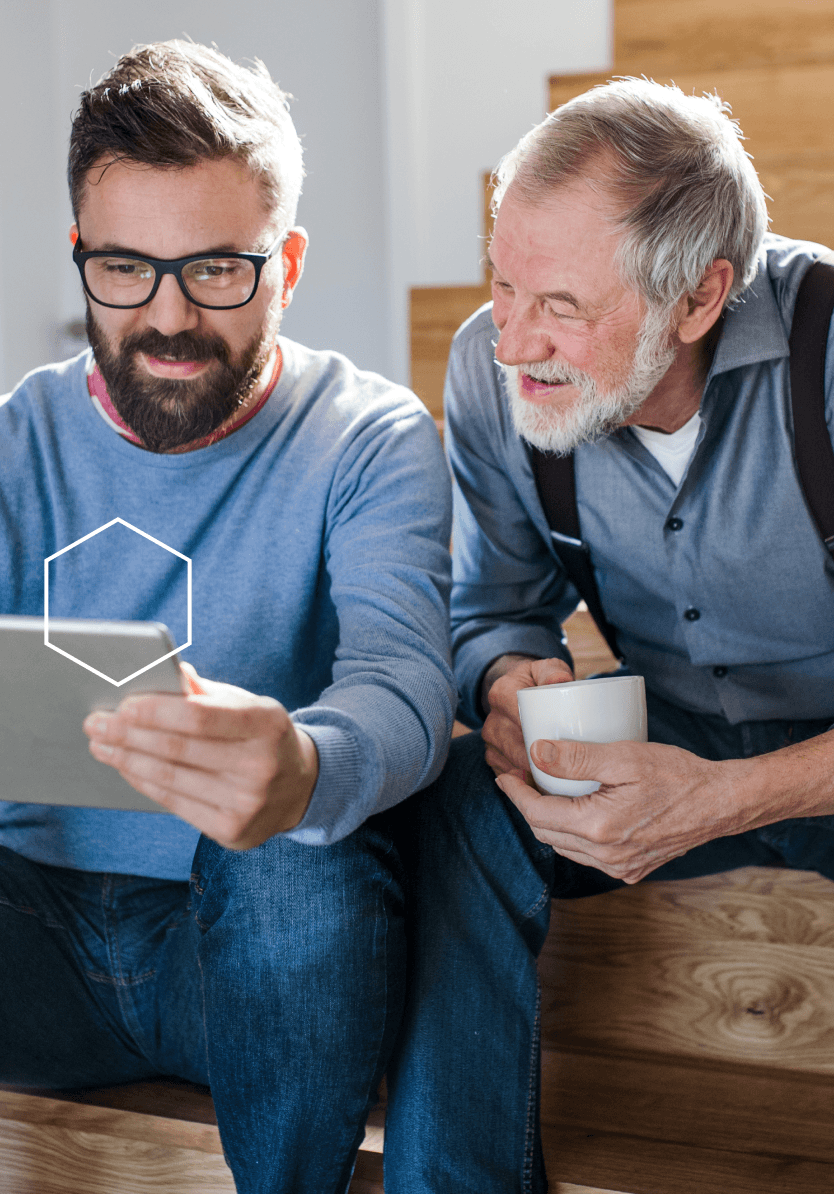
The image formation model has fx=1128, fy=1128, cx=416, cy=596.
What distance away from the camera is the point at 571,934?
115 cm

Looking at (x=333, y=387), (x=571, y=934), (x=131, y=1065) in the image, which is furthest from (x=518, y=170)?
(x=131, y=1065)

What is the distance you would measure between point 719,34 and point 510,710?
132cm

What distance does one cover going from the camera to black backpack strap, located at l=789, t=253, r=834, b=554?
1.05 metres

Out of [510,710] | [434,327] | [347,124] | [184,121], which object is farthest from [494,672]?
[347,124]

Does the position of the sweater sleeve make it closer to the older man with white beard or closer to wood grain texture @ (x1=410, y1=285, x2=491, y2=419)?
the older man with white beard

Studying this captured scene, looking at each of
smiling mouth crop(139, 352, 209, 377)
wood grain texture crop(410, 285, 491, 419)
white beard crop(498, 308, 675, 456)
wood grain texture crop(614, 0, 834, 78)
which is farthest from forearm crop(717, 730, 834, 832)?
wood grain texture crop(614, 0, 834, 78)

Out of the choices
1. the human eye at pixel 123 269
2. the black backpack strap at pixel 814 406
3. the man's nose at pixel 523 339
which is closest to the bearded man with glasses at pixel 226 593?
the human eye at pixel 123 269

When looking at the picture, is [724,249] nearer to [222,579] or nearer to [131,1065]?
[222,579]

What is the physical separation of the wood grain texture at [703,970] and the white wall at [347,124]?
145 cm

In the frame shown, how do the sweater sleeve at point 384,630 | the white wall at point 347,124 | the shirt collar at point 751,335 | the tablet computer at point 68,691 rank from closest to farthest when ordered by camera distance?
the tablet computer at point 68,691, the sweater sleeve at point 384,630, the shirt collar at point 751,335, the white wall at point 347,124

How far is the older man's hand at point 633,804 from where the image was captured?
0.82 meters

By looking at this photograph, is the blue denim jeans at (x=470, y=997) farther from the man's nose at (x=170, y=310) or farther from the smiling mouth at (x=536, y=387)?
the man's nose at (x=170, y=310)

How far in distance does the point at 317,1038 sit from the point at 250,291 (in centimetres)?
62

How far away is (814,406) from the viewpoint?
1.05m
